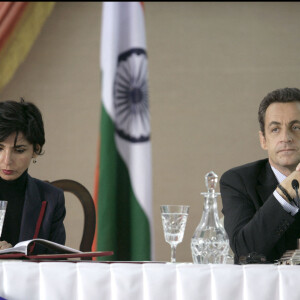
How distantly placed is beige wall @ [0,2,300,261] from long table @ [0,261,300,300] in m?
2.50

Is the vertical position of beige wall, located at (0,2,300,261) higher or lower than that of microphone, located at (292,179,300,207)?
higher

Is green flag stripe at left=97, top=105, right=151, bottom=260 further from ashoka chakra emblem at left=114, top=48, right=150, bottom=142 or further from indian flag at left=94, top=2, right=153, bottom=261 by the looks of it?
ashoka chakra emblem at left=114, top=48, right=150, bottom=142

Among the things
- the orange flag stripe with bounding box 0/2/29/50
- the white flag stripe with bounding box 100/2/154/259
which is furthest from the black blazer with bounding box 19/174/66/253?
the orange flag stripe with bounding box 0/2/29/50

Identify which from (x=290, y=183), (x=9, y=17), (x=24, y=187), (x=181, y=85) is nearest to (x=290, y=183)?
(x=290, y=183)

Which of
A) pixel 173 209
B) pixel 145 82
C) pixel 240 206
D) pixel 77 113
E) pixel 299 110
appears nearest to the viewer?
pixel 173 209

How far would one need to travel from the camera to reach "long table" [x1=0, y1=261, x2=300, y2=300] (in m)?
0.98

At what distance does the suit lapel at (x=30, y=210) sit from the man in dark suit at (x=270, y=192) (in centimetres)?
64

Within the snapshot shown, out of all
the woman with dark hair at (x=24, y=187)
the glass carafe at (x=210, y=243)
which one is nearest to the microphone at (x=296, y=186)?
the glass carafe at (x=210, y=243)

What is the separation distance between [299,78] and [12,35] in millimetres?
1865

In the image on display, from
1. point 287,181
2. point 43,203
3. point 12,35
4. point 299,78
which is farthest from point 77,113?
point 287,181

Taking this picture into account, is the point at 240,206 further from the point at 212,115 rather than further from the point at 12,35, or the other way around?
the point at 12,35

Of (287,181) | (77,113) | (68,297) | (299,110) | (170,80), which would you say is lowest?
(68,297)

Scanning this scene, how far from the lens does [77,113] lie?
11.6ft

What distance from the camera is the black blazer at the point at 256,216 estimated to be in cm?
157
